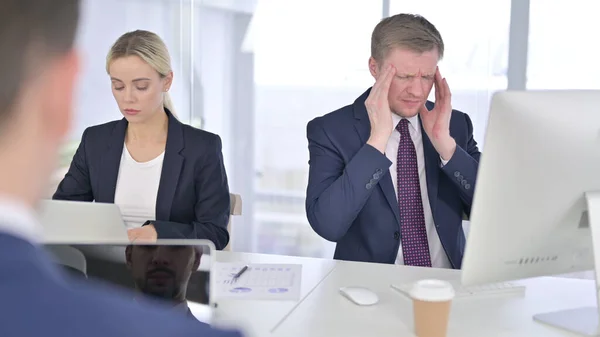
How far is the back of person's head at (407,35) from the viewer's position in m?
2.28

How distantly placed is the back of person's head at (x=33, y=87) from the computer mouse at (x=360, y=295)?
48.1 inches

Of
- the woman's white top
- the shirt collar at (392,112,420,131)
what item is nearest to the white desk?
the shirt collar at (392,112,420,131)

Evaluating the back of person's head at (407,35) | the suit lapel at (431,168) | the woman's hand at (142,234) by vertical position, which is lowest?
the woman's hand at (142,234)

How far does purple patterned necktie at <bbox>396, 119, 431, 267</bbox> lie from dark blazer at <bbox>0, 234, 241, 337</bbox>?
1.83 meters

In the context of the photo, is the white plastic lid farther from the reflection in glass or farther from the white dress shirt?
the white dress shirt

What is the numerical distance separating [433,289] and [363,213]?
933 mm

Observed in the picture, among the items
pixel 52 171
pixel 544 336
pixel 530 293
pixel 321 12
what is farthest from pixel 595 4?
pixel 52 171

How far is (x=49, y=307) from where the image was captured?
470 mm

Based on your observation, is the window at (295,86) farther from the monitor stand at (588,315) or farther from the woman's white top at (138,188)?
the monitor stand at (588,315)

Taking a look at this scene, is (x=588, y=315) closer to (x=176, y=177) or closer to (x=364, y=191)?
(x=364, y=191)

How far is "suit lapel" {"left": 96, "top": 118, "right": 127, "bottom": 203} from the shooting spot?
2.49 meters

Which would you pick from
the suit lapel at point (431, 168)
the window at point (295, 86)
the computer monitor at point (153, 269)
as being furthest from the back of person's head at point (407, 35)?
the window at point (295, 86)

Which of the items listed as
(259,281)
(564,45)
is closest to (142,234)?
(259,281)

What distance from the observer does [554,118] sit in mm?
1393
